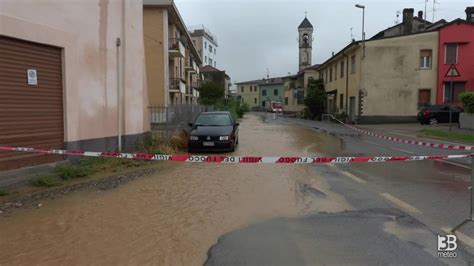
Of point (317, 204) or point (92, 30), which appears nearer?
point (317, 204)

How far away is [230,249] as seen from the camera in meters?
4.66

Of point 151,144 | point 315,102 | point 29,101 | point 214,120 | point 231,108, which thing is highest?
point 315,102

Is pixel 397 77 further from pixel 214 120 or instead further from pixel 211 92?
pixel 211 92

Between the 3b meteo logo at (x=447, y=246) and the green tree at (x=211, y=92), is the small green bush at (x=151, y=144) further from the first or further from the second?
the green tree at (x=211, y=92)

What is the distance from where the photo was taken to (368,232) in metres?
5.17

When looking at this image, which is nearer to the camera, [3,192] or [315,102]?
[3,192]

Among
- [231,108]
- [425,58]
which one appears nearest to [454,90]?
[425,58]

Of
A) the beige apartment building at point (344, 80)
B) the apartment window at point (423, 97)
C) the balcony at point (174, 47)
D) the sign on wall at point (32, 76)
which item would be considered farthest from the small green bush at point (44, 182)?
the apartment window at point (423, 97)

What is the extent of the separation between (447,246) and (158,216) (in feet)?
12.2

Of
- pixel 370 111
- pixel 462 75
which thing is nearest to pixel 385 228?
pixel 370 111

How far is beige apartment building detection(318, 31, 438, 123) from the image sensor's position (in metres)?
34.1

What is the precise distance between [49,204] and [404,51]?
33242mm

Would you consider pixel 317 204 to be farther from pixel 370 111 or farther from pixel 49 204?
pixel 370 111

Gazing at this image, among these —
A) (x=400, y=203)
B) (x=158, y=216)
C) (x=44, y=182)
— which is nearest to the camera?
(x=158, y=216)
